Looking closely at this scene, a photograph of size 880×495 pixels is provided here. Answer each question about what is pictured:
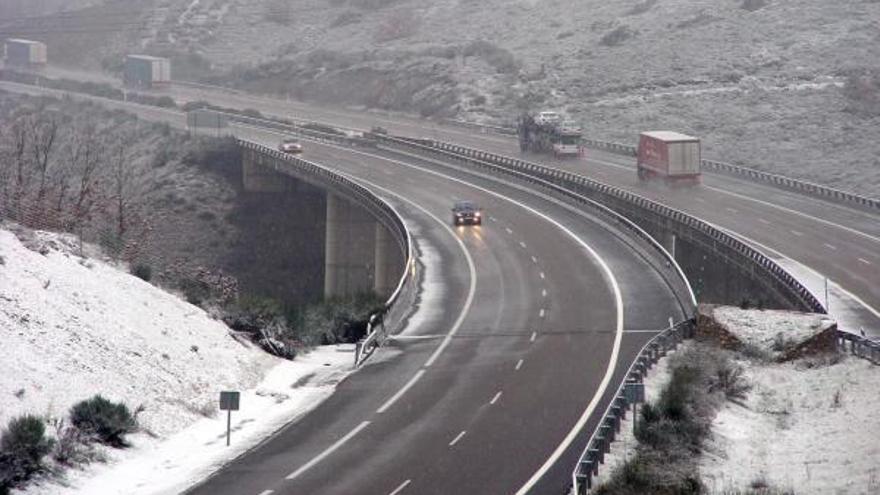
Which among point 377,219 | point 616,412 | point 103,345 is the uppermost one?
point 103,345

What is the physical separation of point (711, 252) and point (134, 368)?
108 ft

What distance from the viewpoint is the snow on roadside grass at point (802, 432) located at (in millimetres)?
29125

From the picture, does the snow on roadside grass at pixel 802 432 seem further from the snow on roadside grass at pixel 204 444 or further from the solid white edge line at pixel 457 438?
the snow on roadside grass at pixel 204 444

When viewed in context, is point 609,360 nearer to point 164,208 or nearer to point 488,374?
point 488,374

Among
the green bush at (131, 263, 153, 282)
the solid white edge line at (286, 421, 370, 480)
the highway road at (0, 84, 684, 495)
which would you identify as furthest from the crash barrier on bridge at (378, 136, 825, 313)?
the green bush at (131, 263, 153, 282)

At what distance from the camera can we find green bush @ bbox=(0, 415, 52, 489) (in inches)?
1024

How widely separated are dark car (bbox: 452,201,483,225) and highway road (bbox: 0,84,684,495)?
71 centimetres

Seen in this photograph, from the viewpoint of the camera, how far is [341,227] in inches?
3214

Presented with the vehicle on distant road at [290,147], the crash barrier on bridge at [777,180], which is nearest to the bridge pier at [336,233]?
the vehicle on distant road at [290,147]

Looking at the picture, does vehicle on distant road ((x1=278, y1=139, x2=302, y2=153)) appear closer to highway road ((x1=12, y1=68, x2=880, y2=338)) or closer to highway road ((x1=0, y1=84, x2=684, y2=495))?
highway road ((x1=12, y1=68, x2=880, y2=338))

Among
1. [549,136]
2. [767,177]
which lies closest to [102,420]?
[767,177]

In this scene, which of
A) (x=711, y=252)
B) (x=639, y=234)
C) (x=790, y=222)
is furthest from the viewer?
(x=790, y=222)

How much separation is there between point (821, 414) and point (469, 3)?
139 m

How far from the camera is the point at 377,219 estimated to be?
7319 centimetres
